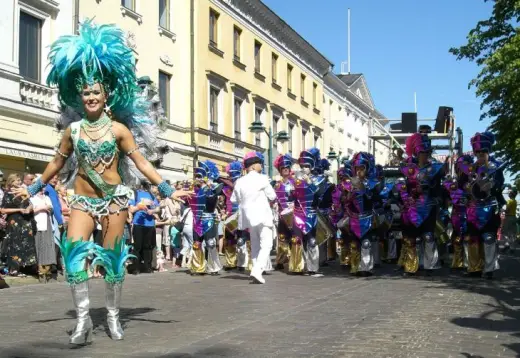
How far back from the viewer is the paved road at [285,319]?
237 inches

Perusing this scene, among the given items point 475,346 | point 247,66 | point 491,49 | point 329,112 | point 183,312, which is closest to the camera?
point 475,346

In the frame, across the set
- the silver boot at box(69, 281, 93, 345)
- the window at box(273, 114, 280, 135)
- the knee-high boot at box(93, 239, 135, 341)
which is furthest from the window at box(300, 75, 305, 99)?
the silver boot at box(69, 281, 93, 345)

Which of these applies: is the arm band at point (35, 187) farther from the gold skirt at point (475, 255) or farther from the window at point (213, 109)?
the window at point (213, 109)

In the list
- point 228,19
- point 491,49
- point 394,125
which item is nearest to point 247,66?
point 228,19

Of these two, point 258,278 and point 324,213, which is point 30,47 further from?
point 258,278

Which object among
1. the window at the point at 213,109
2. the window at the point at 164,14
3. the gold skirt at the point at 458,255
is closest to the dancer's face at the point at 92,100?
the gold skirt at the point at 458,255

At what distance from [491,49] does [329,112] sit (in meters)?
30.3

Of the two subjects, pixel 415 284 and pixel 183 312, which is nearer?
A: pixel 183 312

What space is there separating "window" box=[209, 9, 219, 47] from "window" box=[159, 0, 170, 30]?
300 cm

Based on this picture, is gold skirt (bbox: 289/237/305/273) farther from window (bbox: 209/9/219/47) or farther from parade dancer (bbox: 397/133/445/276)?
window (bbox: 209/9/219/47)

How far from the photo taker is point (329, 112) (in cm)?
5344

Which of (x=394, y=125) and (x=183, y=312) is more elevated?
(x=394, y=125)

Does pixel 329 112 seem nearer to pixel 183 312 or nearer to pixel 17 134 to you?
pixel 17 134

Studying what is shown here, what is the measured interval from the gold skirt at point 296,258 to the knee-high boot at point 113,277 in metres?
7.19
